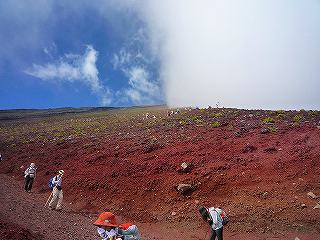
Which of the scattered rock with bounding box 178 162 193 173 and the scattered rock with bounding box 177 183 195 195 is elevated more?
the scattered rock with bounding box 178 162 193 173

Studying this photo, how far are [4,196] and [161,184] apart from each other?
7610 mm

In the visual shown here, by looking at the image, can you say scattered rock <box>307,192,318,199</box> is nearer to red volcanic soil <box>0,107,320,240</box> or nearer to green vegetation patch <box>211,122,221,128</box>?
red volcanic soil <box>0,107,320,240</box>

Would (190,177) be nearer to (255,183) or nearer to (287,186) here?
(255,183)

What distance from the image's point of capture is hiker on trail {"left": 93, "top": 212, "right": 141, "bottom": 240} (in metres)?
6.62

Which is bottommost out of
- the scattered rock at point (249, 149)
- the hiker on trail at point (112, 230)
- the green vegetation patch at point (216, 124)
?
the hiker on trail at point (112, 230)

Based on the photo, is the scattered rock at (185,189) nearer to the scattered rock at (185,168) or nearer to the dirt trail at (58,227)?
the scattered rock at (185,168)

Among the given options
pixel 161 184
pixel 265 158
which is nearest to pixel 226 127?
pixel 265 158

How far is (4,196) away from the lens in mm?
19453

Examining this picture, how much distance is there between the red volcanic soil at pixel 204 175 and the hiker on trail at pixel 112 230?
964 cm

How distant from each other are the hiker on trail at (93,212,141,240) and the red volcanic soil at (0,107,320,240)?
380 inches

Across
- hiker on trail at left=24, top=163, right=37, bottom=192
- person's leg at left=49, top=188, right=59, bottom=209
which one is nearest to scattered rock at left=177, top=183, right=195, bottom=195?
person's leg at left=49, top=188, right=59, bottom=209

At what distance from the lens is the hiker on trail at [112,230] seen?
21.7 ft

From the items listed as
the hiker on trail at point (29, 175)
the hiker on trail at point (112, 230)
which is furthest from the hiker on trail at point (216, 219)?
the hiker on trail at point (29, 175)

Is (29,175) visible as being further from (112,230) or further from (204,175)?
(112,230)
